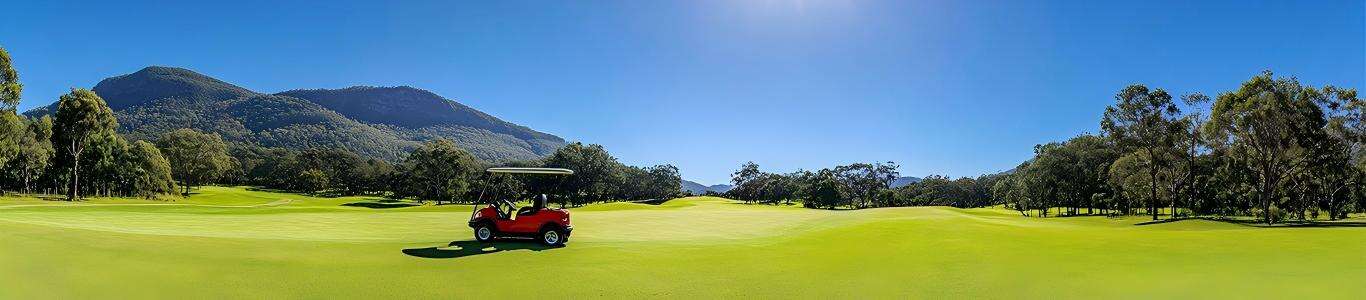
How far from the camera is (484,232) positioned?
18.0m

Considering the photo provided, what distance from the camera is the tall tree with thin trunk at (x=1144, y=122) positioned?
157ft

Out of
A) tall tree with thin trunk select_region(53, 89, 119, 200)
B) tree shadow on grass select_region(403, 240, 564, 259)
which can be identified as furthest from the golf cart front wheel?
tall tree with thin trunk select_region(53, 89, 119, 200)

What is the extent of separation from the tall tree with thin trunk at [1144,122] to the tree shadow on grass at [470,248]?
1957 inches

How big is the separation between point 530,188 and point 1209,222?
77254mm

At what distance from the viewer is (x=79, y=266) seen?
10930mm

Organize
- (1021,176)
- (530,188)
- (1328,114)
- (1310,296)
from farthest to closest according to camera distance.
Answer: (530,188) → (1021,176) → (1328,114) → (1310,296)

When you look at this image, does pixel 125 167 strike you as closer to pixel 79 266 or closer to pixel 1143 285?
pixel 79 266

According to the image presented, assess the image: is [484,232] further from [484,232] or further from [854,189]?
[854,189]

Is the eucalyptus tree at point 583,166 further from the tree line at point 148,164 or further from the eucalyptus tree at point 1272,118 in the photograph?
the eucalyptus tree at point 1272,118

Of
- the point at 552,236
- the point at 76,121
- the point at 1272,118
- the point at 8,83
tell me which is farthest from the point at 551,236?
the point at 76,121

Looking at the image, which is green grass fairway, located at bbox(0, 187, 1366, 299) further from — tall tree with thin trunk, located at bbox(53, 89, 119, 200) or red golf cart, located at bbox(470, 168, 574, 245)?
tall tree with thin trunk, located at bbox(53, 89, 119, 200)

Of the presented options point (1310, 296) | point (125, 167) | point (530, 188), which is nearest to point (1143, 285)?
point (1310, 296)

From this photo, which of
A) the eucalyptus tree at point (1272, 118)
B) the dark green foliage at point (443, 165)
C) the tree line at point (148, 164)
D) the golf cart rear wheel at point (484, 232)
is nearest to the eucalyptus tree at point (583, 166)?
the tree line at point (148, 164)

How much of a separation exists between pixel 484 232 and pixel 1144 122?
51785 millimetres
